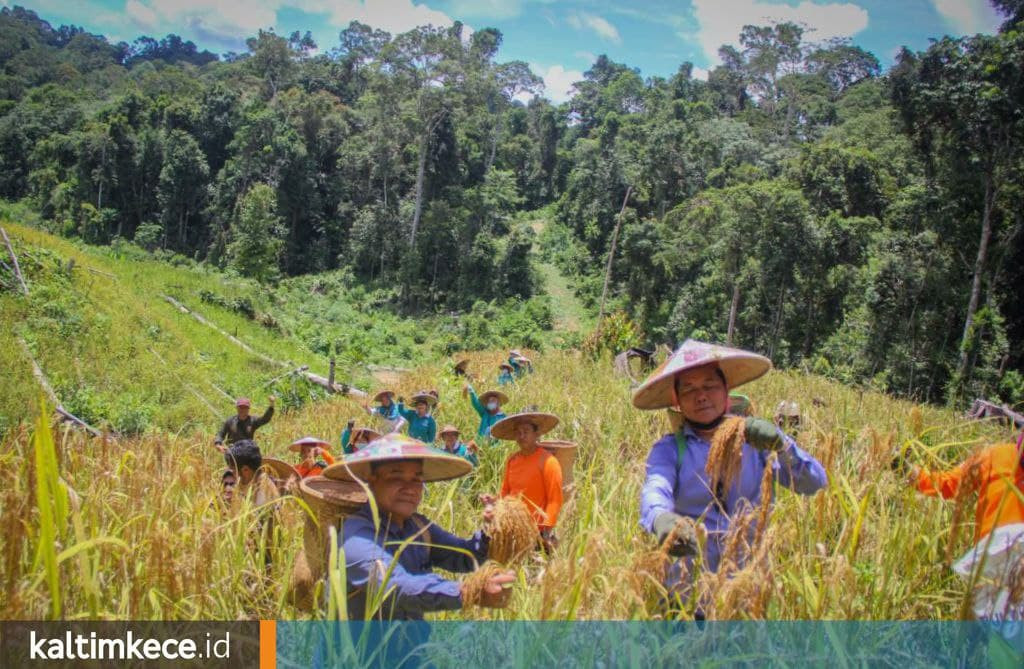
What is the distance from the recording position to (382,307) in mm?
28734

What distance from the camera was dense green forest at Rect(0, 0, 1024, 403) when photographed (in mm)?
12570

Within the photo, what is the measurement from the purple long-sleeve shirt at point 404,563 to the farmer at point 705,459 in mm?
477

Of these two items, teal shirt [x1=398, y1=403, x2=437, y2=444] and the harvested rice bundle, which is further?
teal shirt [x1=398, y1=403, x2=437, y2=444]

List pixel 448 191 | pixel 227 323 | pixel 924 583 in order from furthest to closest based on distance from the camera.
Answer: pixel 448 191, pixel 227 323, pixel 924 583

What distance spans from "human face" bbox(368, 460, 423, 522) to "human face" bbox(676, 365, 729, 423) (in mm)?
782

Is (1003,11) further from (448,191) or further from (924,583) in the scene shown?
(448,191)

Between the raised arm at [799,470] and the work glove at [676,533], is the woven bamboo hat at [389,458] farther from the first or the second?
the raised arm at [799,470]

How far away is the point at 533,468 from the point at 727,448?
1.47 metres

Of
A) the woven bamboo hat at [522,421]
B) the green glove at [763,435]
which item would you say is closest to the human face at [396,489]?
the green glove at [763,435]

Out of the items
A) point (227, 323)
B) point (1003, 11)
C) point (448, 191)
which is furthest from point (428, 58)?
point (1003, 11)

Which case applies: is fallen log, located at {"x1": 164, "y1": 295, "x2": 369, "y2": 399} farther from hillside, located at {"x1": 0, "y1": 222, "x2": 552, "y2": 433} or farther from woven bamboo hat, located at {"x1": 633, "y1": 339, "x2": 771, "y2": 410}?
woven bamboo hat, located at {"x1": 633, "y1": 339, "x2": 771, "y2": 410}

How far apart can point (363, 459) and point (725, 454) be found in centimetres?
88

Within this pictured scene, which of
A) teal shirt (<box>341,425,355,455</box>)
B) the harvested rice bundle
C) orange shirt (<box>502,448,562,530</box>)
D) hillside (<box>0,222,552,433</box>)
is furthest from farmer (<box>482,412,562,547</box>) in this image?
hillside (<box>0,222,552,433</box>)

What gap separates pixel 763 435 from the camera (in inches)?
59.3
